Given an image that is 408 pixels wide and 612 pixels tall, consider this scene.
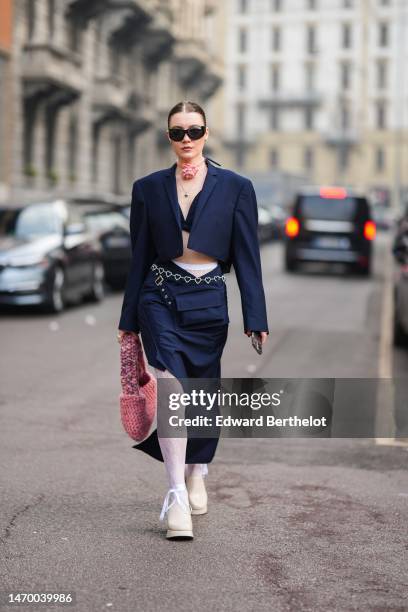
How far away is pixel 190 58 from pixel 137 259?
156 ft

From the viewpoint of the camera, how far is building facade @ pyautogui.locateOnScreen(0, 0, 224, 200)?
104 ft

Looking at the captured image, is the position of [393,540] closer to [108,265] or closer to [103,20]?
[108,265]

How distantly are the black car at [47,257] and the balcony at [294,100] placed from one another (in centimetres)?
8026

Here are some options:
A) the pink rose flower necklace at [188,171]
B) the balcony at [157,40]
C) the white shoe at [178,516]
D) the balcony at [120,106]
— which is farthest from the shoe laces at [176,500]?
the balcony at [157,40]

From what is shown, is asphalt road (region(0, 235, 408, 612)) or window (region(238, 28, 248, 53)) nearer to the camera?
asphalt road (region(0, 235, 408, 612))

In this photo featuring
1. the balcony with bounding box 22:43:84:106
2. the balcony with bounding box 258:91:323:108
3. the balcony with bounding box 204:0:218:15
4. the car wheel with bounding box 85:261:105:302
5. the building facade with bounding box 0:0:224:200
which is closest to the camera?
the car wheel with bounding box 85:261:105:302

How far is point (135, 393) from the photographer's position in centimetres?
519

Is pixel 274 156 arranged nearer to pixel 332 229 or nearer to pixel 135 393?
pixel 332 229

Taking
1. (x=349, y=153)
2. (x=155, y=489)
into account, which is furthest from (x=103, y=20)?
(x=349, y=153)

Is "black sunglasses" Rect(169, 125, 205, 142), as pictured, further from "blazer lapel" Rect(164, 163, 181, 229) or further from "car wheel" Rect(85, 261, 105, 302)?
"car wheel" Rect(85, 261, 105, 302)

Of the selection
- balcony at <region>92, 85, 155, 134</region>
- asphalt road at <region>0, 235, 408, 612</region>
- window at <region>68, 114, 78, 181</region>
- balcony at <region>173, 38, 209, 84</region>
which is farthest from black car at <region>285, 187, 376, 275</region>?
balcony at <region>173, 38, 209, 84</region>

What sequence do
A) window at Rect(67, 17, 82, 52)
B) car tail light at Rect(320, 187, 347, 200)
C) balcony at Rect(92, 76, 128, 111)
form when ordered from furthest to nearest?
balcony at Rect(92, 76, 128, 111) < window at Rect(67, 17, 82, 52) < car tail light at Rect(320, 187, 347, 200)

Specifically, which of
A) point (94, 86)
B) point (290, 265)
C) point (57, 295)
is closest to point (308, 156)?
point (94, 86)

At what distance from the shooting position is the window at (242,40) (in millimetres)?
99312
